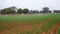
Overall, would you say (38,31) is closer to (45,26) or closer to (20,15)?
(45,26)

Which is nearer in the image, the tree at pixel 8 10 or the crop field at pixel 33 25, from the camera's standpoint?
the crop field at pixel 33 25

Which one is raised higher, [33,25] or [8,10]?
[8,10]

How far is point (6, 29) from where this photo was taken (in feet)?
11.4

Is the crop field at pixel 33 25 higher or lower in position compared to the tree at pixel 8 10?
lower

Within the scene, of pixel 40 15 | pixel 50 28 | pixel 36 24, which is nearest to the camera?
pixel 50 28

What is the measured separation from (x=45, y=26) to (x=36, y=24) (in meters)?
0.28

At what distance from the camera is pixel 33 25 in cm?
384

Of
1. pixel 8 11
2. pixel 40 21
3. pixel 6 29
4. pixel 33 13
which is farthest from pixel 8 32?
pixel 33 13

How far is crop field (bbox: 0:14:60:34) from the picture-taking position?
3.47m

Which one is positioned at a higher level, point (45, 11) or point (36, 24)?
point (45, 11)

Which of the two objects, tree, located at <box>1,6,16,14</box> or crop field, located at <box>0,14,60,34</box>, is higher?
tree, located at <box>1,6,16,14</box>

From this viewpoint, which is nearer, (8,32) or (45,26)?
(8,32)

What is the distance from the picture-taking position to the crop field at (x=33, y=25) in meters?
3.47

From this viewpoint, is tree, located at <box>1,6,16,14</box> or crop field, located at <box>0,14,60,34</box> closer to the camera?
crop field, located at <box>0,14,60,34</box>
